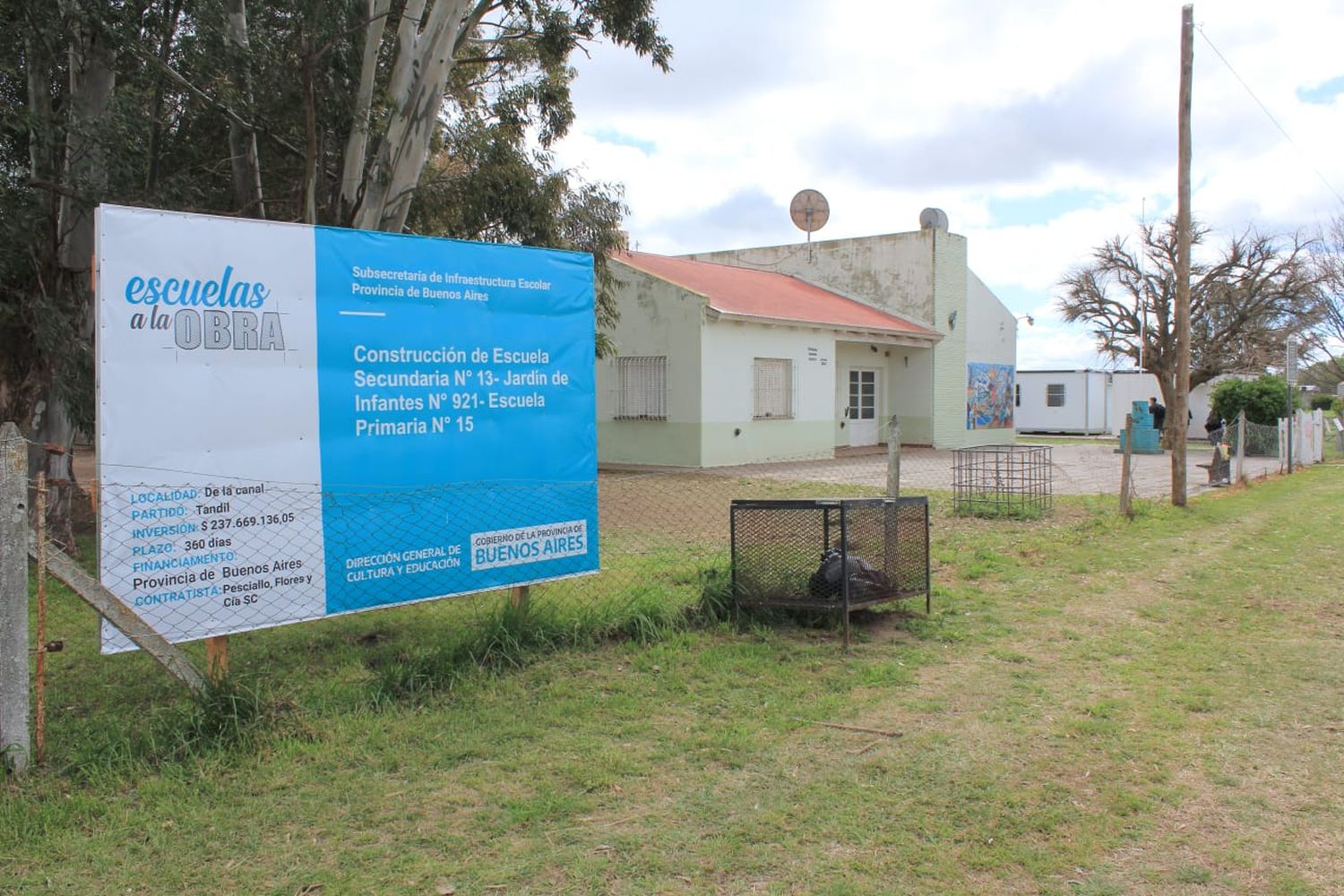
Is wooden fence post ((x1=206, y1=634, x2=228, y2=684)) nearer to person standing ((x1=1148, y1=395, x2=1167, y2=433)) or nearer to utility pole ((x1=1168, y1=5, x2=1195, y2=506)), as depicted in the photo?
utility pole ((x1=1168, y1=5, x2=1195, y2=506))

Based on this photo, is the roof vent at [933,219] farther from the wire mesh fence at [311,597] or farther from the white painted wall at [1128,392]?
the wire mesh fence at [311,597]

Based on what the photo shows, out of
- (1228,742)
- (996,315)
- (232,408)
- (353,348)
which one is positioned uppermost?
(996,315)

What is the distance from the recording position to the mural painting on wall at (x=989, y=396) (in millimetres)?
29000

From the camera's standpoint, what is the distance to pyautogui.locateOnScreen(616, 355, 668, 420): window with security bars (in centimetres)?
2041

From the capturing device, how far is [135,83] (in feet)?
32.9

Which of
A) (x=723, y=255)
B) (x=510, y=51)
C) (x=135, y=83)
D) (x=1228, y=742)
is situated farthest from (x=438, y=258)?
(x=723, y=255)

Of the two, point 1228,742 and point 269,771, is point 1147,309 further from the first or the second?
Result: point 269,771

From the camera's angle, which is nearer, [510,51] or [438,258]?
[438,258]

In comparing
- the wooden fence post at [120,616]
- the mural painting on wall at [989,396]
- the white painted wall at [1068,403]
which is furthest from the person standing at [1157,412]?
the wooden fence post at [120,616]

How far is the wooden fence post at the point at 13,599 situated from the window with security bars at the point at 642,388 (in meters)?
16.5

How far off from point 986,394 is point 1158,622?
77.1 ft

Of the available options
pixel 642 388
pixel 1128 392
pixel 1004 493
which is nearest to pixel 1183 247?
pixel 1004 493

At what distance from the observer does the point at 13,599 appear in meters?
4.04

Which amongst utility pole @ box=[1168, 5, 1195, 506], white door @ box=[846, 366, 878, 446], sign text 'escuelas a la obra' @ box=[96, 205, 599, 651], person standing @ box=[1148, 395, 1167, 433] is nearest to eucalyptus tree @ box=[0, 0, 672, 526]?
sign text 'escuelas a la obra' @ box=[96, 205, 599, 651]
